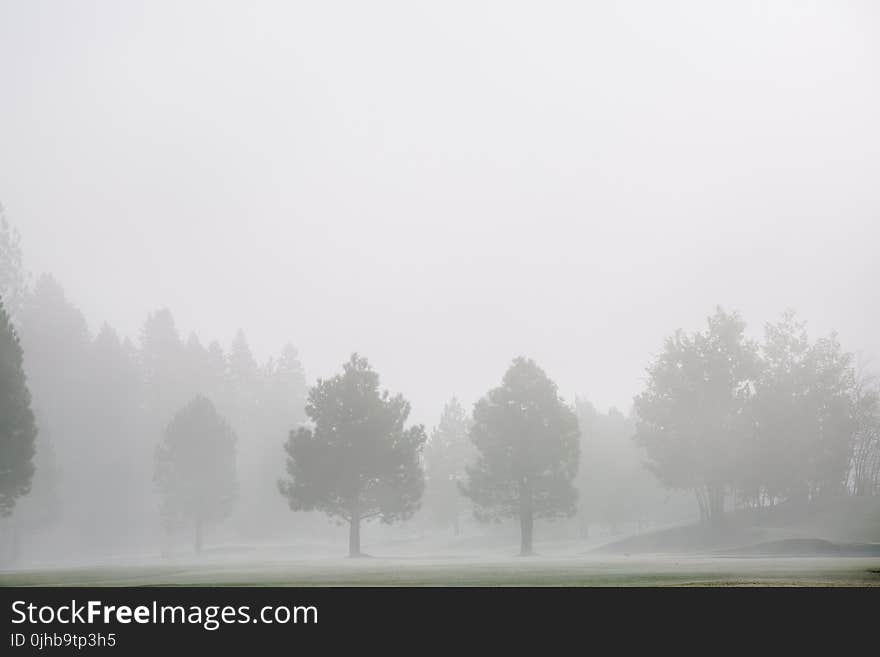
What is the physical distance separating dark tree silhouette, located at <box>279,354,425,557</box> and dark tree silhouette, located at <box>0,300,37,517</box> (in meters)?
14.7

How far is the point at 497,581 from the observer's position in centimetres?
1748

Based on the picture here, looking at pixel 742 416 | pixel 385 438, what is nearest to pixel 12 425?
pixel 385 438

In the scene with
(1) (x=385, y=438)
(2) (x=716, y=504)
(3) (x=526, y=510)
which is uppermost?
(1) (x=385, y=438)

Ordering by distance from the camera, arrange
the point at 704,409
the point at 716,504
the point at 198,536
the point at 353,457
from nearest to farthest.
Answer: the point at 353,457 < the point at 716,504 < the point at 704,409 < the point at 198,536

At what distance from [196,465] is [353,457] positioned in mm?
23658

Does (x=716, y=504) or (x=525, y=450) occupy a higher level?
(x=525, y=450)

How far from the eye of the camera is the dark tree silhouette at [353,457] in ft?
148

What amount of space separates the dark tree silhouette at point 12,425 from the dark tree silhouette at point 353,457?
1473 centimetres

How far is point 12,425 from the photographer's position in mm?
38312

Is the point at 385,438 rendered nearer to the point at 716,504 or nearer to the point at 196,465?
the point at 196,465

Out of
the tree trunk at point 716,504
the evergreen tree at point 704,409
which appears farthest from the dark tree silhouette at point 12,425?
the tree trunk at point 716,504

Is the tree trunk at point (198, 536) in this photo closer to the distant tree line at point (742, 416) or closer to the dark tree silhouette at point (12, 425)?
the dark tree silhouette at point (12, 425)
